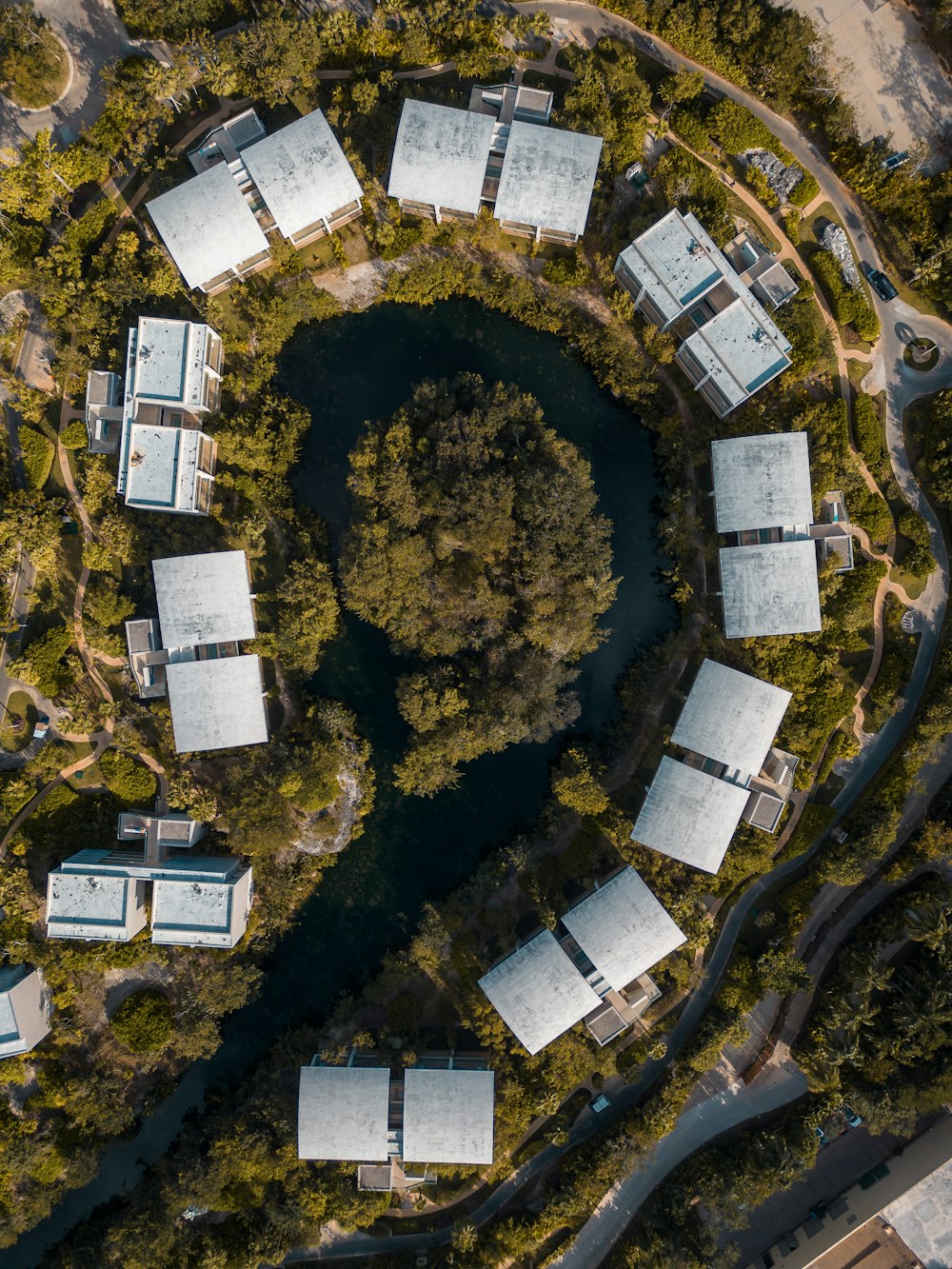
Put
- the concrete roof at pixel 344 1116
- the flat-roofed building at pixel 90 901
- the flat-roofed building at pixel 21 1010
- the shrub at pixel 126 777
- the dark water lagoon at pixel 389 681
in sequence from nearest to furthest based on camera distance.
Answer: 1. the concrete roof at pixel 344 1116
2. the flat-roofed building at pixel 21 1010
3. the flat-roofed building at pixel 90 901
4. the shrub at pixel 126 777
5. the dark water lagoon at pixel 389 681

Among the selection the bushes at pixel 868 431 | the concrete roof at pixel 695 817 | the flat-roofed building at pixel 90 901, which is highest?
the bushes at pixel 868 431

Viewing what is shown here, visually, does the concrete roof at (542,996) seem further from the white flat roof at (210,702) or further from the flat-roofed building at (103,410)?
the flat-roofed building at (103,410)

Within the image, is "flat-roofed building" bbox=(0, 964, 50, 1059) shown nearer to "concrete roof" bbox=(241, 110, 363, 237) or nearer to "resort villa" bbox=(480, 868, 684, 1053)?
"resort villa" bbox=(480, 868, 684, 1053)

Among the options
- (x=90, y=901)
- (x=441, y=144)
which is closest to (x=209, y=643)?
(x=90, y=901)

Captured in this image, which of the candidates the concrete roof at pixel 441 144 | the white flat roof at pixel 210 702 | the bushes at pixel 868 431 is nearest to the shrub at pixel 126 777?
the white flat roof at pixel 210 702

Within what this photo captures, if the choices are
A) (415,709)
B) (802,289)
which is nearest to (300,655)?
(415,709)

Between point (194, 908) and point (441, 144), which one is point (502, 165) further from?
point (194, 908)

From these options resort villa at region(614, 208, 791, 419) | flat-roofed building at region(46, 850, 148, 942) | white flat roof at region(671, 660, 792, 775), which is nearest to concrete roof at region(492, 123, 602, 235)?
resort villa at region(614, 208, 791, 419)
